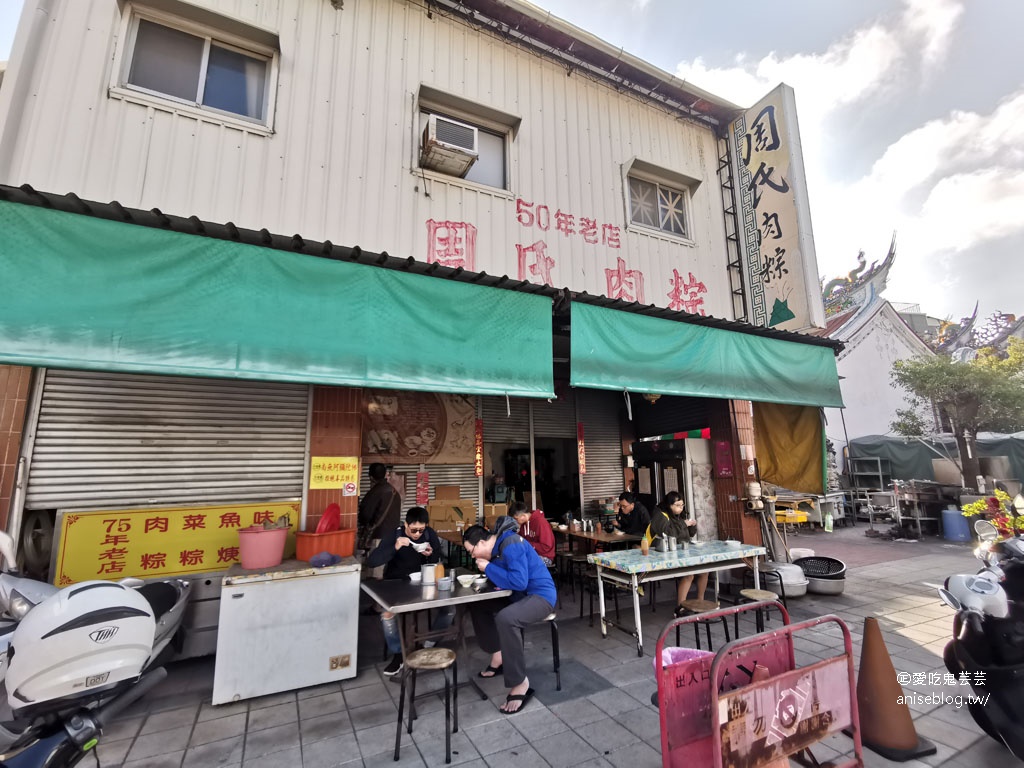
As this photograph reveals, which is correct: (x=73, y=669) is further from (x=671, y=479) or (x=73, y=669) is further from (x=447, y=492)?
(x=671, y=479)

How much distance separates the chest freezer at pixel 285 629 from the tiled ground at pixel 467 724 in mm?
202

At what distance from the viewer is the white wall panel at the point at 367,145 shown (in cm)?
502

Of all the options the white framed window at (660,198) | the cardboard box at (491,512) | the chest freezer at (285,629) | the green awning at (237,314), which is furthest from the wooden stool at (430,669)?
the white framed window at (660,198)

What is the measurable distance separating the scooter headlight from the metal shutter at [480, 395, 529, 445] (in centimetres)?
623

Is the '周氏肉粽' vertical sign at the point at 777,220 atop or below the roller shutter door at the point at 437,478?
atop

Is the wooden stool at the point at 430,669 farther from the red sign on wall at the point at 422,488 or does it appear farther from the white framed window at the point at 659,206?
the white framed window at the point at 659,206

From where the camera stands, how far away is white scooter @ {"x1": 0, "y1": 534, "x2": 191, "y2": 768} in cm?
240

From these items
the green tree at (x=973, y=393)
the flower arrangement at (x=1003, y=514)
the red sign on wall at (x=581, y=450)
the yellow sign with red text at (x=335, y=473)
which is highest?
the green tree at (x=973, y=393)

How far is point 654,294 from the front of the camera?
8094 millimetres

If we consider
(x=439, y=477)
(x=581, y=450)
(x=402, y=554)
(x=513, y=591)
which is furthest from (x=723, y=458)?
(x=402, y=554)

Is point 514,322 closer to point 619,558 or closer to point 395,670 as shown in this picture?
point 619,558

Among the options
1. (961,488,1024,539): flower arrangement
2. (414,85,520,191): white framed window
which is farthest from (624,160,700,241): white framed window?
(961,488,1024,539): flower arrangement

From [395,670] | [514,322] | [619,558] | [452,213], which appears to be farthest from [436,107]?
[395,670]

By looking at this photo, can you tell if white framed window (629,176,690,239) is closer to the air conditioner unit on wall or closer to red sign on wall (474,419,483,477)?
the air conditioner unit on wall
